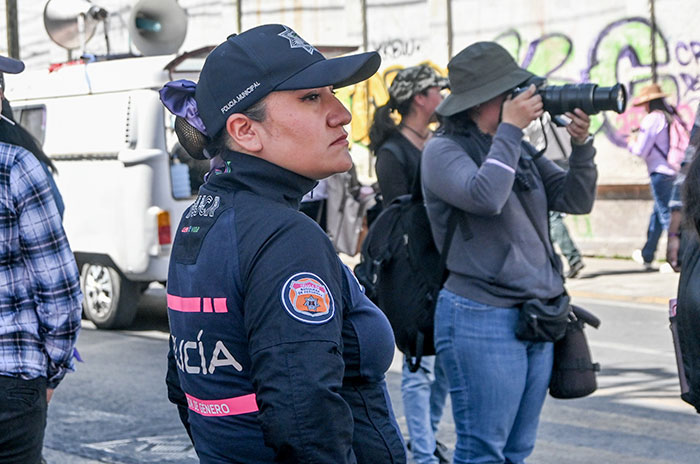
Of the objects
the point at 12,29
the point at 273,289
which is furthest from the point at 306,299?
the point at 12,29

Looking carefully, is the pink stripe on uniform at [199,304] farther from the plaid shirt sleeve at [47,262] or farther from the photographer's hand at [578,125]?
the photographer's hand at [578,125]

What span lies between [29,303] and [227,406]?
129 centimetres

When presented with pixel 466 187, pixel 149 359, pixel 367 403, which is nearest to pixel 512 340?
pixel 466 187

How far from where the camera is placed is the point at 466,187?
397cm

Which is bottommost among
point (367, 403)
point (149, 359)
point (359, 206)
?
point (149, 359)

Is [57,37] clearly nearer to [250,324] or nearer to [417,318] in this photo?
[417,318]

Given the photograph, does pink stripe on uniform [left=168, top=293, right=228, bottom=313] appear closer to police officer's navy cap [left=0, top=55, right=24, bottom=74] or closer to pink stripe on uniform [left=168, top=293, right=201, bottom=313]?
pink stripe on uniform [left=168, top=293, right=201, bottom=313]

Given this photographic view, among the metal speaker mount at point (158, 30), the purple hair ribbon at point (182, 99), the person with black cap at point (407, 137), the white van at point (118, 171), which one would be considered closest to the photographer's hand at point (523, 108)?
the person with black cap at point (407, 137)

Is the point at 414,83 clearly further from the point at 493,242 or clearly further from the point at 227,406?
the point at 227,406

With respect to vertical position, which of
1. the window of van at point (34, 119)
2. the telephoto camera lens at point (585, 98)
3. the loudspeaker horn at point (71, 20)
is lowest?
the window of van at point (34, 119)

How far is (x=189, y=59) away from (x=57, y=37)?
3.44 metres

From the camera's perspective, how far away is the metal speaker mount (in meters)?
11.9

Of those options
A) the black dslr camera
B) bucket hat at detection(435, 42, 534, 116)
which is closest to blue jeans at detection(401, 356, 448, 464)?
bucket hat at detection(435, 42, 534, 116)

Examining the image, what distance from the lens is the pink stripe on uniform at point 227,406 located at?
2127 millimetres
